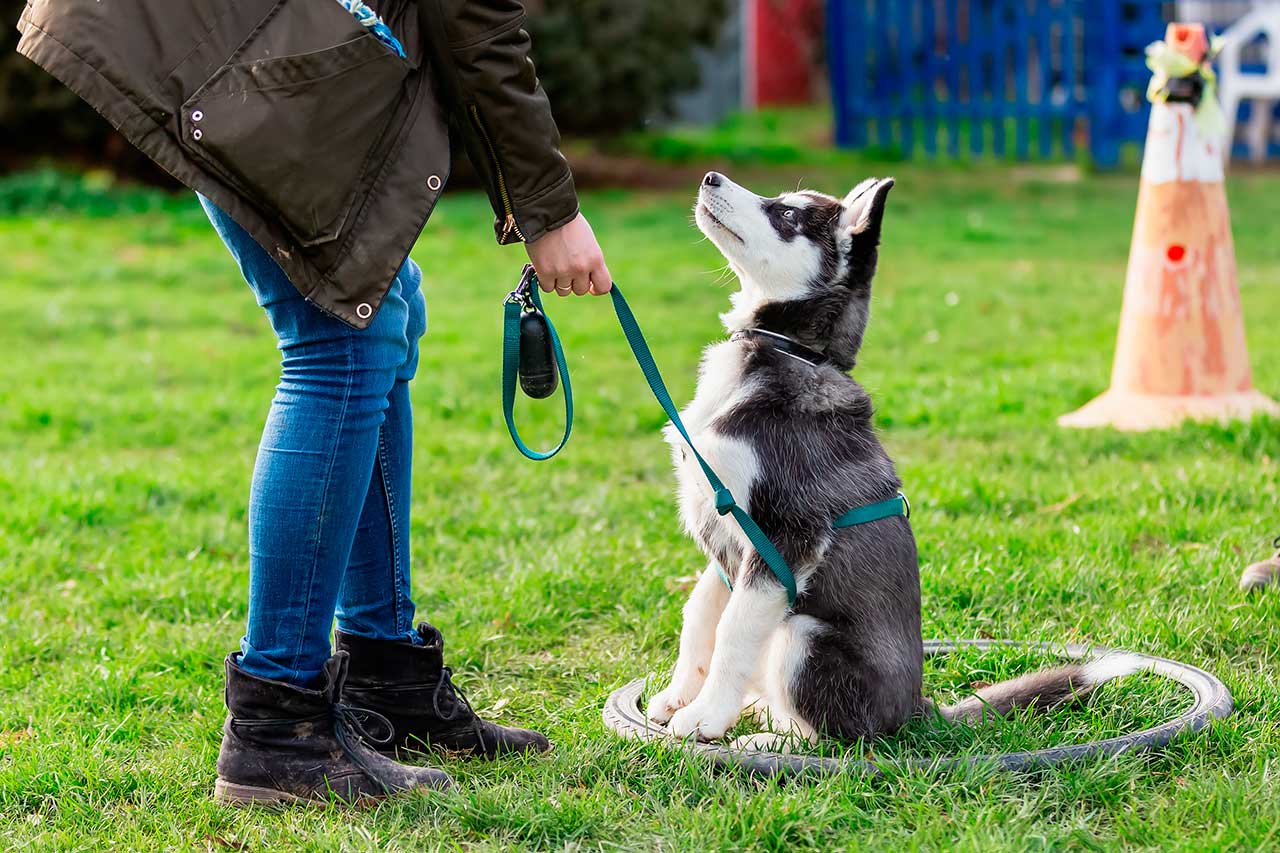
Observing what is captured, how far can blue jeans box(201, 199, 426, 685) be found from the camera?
2625 mm

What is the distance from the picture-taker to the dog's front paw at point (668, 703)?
3141 millimetres

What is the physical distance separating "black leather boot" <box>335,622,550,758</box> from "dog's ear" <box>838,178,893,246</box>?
4.26ft

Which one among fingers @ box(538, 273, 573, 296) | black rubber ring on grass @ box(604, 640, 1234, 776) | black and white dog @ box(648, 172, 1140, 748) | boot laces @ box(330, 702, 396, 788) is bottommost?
black rubber ring on grass @ box(604, 640, 1234, 776)

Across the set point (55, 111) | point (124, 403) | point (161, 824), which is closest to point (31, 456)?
point (124, 403)

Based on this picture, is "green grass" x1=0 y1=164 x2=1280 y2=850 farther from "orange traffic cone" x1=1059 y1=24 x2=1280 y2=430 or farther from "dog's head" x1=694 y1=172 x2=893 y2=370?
"dog's head" x1=694 y1=172 x2=893 y2=370

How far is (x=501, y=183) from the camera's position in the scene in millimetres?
2672

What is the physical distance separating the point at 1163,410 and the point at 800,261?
3.07 metres

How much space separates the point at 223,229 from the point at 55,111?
10679mm

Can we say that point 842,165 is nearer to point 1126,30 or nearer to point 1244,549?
point 1126,30

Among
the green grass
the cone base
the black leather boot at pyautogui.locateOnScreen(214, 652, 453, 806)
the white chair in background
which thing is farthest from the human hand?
the white chair in background

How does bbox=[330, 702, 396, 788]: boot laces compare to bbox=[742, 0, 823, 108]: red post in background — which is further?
bbox=[742, 0, 823, 108]: red post in background

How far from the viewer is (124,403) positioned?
6398 mm

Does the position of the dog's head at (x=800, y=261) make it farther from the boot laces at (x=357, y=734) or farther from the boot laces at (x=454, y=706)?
the boot laces at (x=357, y=734)

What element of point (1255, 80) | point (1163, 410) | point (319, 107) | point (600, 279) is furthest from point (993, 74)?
point (319, 107)
